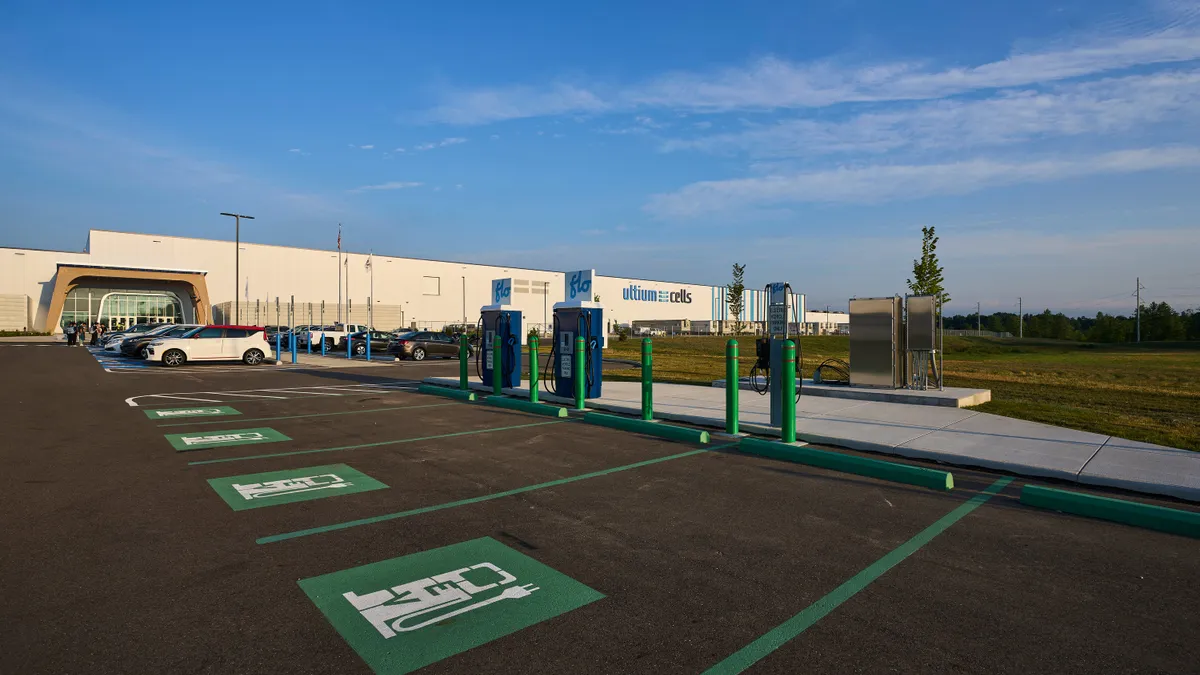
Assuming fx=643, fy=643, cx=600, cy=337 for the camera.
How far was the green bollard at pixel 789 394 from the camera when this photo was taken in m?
7.99

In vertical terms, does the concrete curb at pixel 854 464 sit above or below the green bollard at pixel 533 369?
below

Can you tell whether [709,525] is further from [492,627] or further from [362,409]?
[362,409]

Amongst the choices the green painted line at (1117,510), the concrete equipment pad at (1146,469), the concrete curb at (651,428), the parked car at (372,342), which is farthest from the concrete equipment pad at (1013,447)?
the parked car at (372,342)

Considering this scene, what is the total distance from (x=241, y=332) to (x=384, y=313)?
1687 inches

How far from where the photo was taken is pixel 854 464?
6.76m

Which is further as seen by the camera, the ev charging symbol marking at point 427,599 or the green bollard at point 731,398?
the green bollard at point 731,398

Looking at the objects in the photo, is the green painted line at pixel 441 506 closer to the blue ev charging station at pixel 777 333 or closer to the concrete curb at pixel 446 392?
the blue ev charging station at pixel 777 333

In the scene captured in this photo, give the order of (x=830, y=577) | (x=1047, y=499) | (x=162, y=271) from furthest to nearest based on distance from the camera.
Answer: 1. (x=162, y=271)
2. (x=1047, y=499)
3. (x=830, y=577)

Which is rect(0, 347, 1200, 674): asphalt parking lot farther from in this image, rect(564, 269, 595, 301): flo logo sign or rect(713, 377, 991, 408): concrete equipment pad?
rect(564, 269, 595, 301): flo logo sign

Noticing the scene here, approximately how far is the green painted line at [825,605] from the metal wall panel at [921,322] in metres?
8.07

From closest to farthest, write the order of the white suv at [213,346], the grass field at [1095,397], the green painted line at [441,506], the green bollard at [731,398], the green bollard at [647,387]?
1. the green painted line at [441,506]
2. the green bollard at [731,398]
3. the grass field at [1095,397]
4. the green bollard at [647,387]
5. the white suv at [213,346]

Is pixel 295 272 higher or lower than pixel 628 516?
higher

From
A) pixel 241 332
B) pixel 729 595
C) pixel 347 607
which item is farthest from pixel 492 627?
pixel 241 332

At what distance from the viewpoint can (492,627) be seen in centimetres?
330
